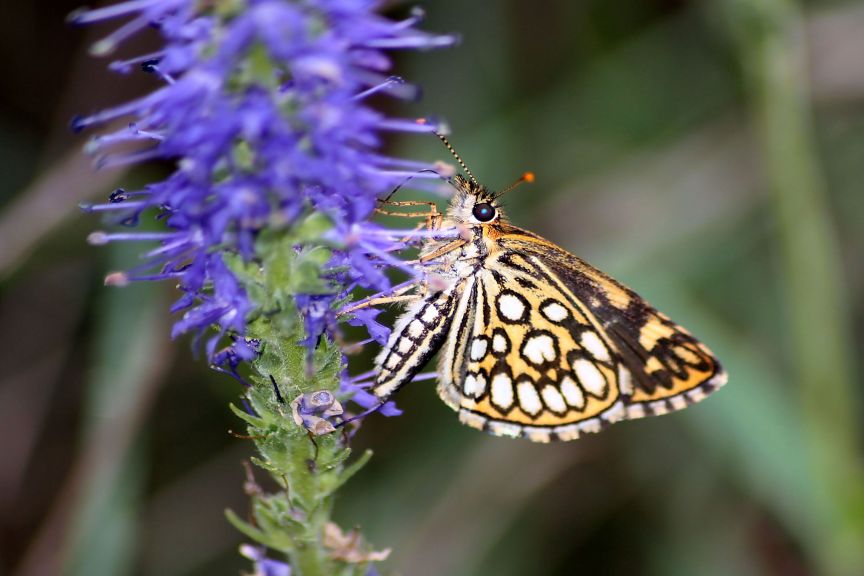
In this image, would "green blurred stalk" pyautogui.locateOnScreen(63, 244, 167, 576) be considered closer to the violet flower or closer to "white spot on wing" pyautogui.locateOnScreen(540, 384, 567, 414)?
the violet flower

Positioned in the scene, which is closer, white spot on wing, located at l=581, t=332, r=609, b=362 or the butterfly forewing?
the butterfly forewing

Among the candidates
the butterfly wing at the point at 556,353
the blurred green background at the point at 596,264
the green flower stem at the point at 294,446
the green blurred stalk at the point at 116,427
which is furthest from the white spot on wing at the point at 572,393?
the green blurred stalk at the point at 116,427

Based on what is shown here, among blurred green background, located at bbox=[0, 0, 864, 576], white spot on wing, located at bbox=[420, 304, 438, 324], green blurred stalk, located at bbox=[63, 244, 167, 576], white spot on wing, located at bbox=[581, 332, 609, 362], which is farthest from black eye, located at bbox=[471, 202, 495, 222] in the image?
green blurred stalk, located at bbox=[63, 244, 167, 576]

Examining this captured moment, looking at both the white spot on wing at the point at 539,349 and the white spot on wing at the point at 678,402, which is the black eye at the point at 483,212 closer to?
the white spot on wing at the point at 539,349

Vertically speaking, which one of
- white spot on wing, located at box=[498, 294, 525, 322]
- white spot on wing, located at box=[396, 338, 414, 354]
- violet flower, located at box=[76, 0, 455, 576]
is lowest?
white spot on wing, located at box=[498, 294, 525, 322]

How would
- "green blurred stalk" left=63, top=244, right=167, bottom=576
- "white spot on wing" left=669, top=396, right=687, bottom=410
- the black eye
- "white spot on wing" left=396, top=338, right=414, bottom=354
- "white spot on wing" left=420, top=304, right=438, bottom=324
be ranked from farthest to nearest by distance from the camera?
"green blurred stalk" left=63, top=244, right=167, bottom=576
the black eye
"white spot on wing" left=669, top=396, right=687, bottom=410
"white spot on wing" left=420, top=304, right=438, bottom=324
"white spot on wing" left=396, top=338, right=414, bottom=354

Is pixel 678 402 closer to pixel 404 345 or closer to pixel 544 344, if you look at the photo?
pixel 544 344

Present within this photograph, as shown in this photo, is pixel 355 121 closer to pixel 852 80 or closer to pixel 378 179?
pixel 378 179

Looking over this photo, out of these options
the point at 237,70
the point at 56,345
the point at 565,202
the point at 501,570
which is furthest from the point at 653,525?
the point at 237,70
